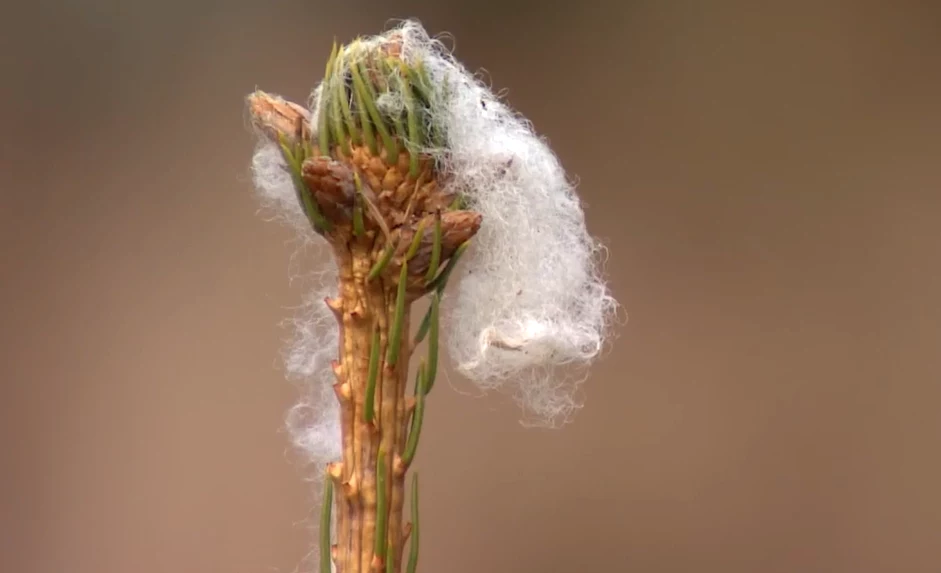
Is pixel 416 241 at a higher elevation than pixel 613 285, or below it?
below

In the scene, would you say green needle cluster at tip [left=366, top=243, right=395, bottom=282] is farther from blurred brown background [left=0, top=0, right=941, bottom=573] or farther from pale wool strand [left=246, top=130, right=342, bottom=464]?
blurred brown background [left=0, top=0, right=941, bottom=573]

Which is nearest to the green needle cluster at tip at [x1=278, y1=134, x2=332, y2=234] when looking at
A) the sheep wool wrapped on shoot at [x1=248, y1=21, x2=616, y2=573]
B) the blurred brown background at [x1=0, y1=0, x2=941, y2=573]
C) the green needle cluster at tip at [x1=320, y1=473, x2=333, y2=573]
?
the sheep wool wrapped on shoot at [x1=248, y1=21, x2=616, y2=573]

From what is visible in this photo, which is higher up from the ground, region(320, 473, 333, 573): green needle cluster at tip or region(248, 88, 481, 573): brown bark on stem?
region(248, 88, 481, 573): brown bark on stem

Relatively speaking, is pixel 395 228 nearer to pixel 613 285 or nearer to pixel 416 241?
pixel 416 241

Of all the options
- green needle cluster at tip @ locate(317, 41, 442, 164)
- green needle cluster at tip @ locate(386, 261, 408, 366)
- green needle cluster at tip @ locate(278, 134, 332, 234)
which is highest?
green needle cluster at tip @ locate(317, 41, 442, 164)

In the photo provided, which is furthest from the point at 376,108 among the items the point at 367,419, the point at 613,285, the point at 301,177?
the point at 613,285

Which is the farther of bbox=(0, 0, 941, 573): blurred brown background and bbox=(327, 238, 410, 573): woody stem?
bbox=(0, 0, 941, 573): blurred brown background

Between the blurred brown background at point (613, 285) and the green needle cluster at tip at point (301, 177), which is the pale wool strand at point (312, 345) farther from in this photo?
the blurred brown background at point (613, 285)
